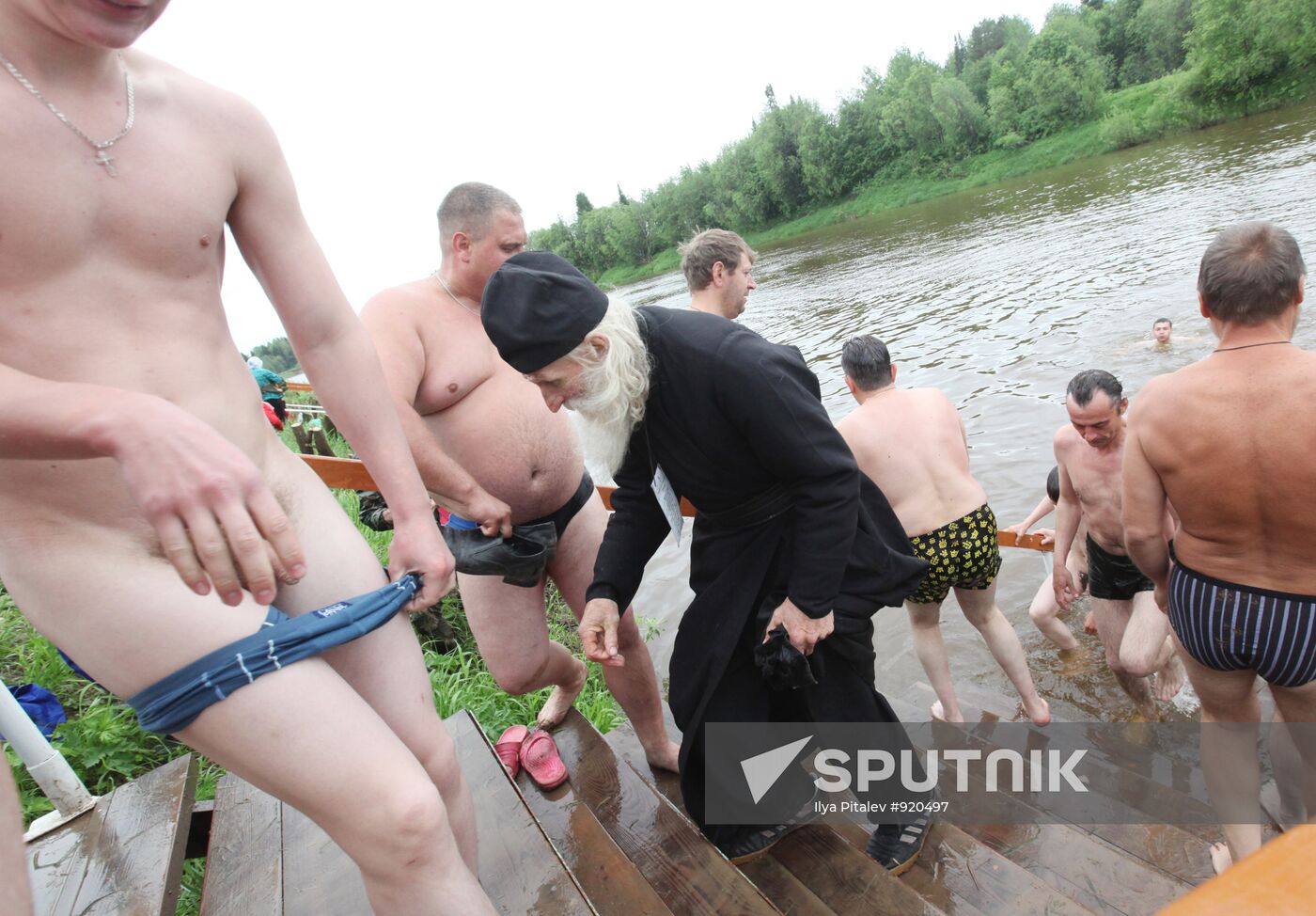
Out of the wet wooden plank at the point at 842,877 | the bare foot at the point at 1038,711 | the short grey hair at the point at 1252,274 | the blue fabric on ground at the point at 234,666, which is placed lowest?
the bare foot at the point at 1038,711

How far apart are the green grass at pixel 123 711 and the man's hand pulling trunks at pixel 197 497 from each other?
75.6 inches

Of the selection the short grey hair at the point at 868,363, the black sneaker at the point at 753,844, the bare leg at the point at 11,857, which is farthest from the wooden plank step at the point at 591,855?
the short grey hair at the point at 868,363

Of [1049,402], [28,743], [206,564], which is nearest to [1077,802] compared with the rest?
[206,564]

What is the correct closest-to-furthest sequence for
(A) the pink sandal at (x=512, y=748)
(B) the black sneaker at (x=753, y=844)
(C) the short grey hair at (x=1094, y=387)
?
(B) the black sneaker at (x=753, y=844) → (A) the pink sandal at (x=512, y=748) → (C) the short grey hair at (x=1094, y=387)

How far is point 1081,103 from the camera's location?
1570 inches

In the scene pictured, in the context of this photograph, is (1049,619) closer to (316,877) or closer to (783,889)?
(783,889)

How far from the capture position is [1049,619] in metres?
4.11

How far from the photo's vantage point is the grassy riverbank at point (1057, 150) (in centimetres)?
3117

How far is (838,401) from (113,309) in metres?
10.3

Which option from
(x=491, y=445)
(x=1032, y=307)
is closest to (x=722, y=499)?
(x=491, y=445)

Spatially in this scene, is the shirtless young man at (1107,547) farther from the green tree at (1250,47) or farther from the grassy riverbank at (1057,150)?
the green tree at (1250,47)

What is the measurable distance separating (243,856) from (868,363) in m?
3.28

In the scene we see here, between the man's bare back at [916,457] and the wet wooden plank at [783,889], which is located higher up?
the man's bare back at [916,457]

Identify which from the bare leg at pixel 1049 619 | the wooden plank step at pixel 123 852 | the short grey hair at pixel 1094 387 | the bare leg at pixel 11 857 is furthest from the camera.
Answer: the bare leg at pixel 1049 619
